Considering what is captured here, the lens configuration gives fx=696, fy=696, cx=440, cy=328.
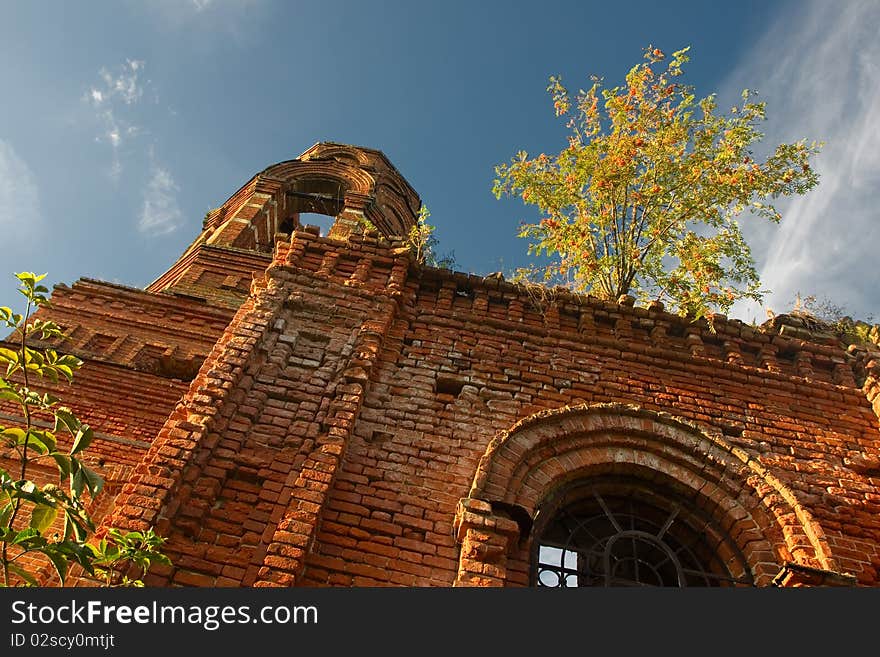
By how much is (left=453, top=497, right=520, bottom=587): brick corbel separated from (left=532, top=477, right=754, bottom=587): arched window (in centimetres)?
45

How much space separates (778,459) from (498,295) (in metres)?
2.90

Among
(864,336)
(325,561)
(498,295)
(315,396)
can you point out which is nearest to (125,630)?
(325,561)

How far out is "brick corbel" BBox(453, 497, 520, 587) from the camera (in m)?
4.47

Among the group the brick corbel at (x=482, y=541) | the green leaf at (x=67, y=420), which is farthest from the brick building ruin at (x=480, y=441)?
the green leaf at (x=67, y=420)

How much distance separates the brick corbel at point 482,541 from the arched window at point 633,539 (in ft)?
1.47

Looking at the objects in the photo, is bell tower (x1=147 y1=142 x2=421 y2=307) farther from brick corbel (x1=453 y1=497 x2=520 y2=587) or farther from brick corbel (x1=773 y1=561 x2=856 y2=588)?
brick corbel (x1=773 y1=561 x2=856 y2=588)

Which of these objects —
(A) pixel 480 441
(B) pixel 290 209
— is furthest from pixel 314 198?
(A) pixel 480 441

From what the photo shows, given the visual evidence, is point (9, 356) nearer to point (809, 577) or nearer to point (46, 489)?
point (46, 489)

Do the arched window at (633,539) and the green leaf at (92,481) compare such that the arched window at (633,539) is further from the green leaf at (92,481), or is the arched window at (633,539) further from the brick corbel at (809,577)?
the green leaf at (92,481)

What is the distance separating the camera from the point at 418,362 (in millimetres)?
6137

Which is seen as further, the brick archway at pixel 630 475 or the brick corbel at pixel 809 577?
the brick archway at pixel 630 475

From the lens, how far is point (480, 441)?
550 cm

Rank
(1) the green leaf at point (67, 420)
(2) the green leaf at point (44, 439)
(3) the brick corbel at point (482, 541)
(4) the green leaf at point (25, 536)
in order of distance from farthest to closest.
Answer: (3) the brick corbel at point (482, 541) < (1) the green leaf at point (67, 420) < (2) the green leaf at point (44, 439) < (4) the green leaf at point (25, 536)

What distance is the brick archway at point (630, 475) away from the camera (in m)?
4.79
